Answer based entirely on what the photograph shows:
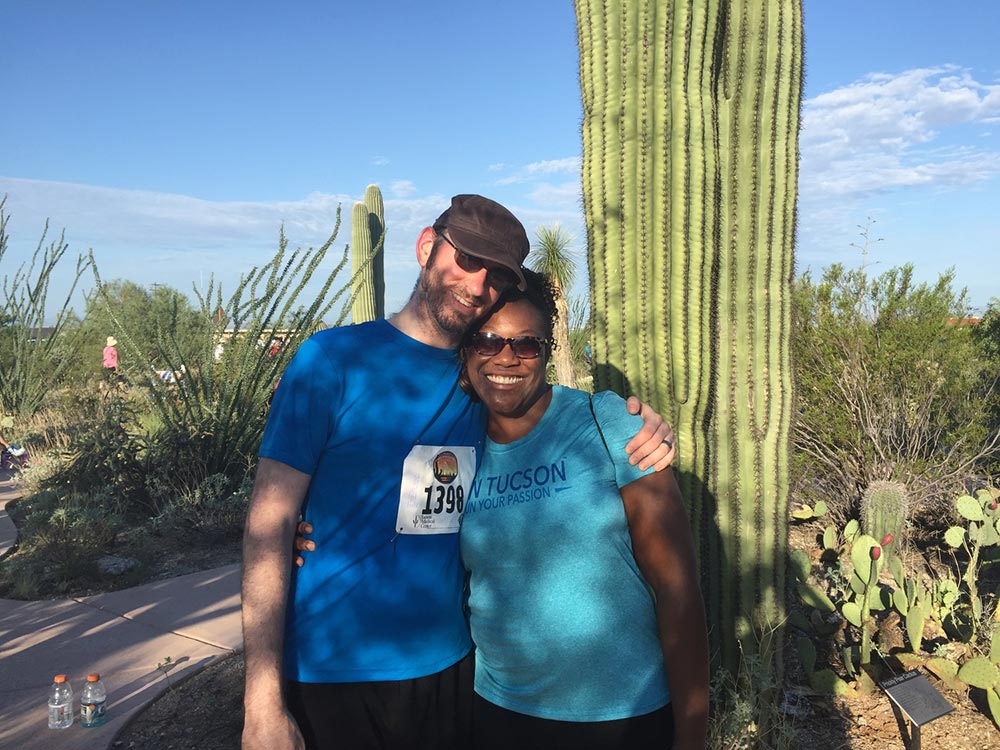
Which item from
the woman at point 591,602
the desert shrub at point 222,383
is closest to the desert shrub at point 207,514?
the desert shrub at point 222,383

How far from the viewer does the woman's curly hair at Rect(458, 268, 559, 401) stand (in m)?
2.14

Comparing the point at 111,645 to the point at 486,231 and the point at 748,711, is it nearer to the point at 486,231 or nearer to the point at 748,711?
the point at 748,711

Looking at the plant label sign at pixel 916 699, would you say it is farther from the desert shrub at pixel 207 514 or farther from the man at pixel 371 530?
the desert shrub at pixel 207 514

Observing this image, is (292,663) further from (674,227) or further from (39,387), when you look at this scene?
(39,387)

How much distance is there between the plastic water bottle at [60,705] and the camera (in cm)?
365

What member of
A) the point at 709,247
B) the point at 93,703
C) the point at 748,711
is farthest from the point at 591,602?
the point at 93,703

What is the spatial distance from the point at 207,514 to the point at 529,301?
583 cm

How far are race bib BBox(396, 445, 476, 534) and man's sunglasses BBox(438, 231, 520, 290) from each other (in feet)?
1.43

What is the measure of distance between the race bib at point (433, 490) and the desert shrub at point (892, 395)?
20.7 ft

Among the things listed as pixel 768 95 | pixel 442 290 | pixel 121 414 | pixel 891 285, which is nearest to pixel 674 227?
pixel 768 95

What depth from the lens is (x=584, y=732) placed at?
1870 mm

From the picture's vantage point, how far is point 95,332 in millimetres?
19391

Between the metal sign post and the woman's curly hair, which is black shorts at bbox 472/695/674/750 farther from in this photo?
the metal sign post

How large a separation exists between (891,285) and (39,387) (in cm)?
1216
